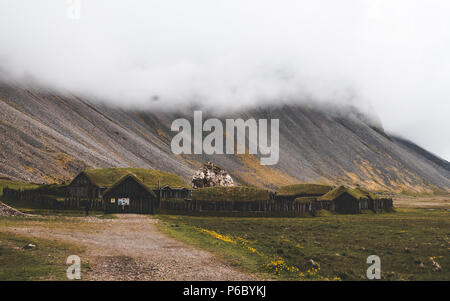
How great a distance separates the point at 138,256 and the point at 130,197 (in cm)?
2913

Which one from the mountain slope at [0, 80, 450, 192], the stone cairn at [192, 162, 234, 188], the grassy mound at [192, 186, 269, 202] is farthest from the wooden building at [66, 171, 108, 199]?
the stone cairn at [192, 162, 234, 188]

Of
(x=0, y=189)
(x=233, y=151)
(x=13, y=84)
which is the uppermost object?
(x=13, y=84)

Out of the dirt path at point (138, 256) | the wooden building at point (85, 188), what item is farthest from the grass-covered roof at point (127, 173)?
the dirt path at point (138, 256)

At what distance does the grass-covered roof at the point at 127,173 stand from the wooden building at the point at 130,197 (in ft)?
16.2

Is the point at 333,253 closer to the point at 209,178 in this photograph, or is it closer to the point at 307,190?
the point at 307,190

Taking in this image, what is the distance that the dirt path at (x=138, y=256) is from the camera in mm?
15305

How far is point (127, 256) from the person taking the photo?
18.4m

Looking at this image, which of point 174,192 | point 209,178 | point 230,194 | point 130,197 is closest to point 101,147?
point 209,178

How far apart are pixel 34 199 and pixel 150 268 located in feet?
112

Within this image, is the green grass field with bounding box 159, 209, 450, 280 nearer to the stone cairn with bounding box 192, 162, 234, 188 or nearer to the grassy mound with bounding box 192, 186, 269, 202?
the grassy mound with bounding box 192, 186, 269, 202

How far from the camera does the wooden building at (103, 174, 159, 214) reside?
45.7 meters
